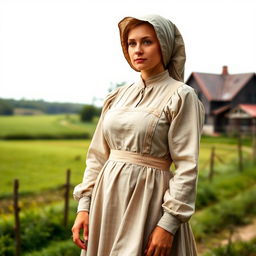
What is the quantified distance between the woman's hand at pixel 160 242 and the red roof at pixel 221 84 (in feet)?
20.6

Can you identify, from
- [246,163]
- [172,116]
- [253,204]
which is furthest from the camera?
[246,163]

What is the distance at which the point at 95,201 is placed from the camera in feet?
4.79

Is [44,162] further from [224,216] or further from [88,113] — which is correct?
[224,216]

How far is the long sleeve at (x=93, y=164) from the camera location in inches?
59.7

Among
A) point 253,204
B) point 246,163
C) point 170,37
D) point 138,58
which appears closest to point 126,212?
point 138,58

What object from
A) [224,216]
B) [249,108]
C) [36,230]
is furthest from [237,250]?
[249,108]

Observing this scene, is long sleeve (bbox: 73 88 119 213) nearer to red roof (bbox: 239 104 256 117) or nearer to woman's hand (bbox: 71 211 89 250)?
woman's hand (bbox: 71 211 89 250)

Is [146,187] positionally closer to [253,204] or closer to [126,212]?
[126,212]

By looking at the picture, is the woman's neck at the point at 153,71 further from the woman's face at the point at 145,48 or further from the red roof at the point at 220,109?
the red roof at the point at 220,109

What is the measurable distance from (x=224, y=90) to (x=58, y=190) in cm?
444

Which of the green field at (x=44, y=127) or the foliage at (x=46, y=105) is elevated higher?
the foliage at (x=46, y=105)

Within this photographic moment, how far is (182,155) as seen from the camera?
4.25 ft

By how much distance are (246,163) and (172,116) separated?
27.1 feet

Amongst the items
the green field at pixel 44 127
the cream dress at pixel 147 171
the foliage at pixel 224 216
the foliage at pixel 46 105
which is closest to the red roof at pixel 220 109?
the foliage at pixel 224 216
